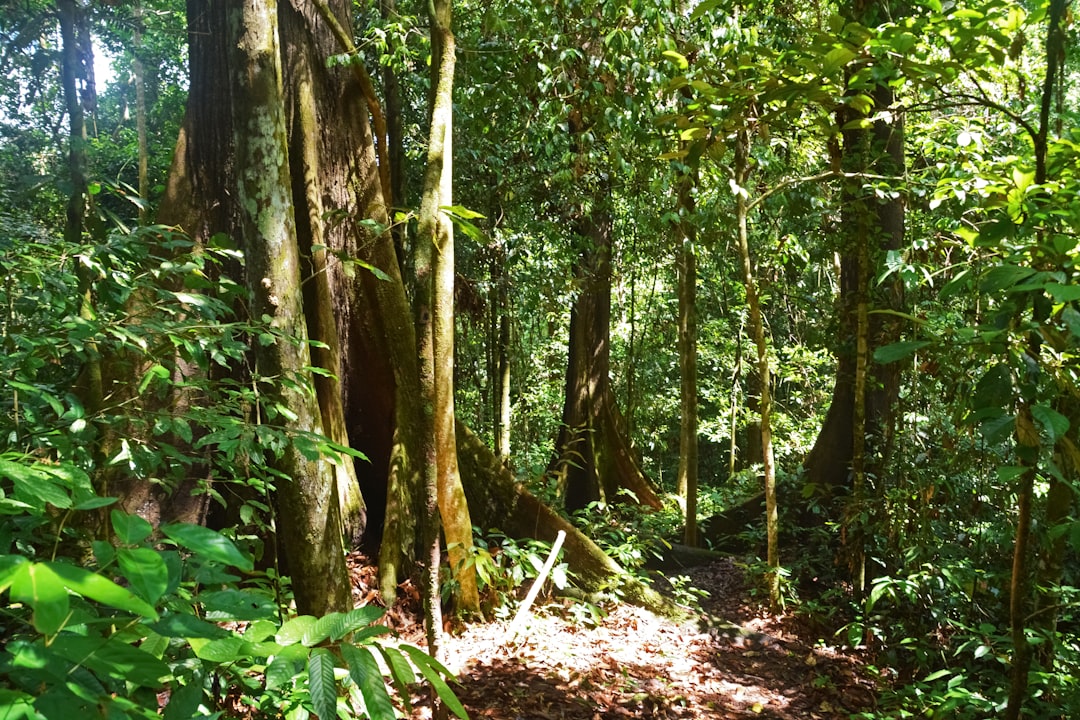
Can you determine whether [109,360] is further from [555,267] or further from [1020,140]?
[1020,140]

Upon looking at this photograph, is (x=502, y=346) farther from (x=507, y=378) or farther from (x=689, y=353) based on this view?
(x=689, y=353)

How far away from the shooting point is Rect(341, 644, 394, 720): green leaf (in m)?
1.12

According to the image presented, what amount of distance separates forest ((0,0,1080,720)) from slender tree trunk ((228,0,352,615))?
0.01 m

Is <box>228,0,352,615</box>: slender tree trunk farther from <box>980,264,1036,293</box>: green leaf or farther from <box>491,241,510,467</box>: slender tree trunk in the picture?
<box>491,241,510,467</box>: slender tree trunk

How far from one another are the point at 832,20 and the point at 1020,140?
16.0 feet

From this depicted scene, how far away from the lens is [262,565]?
4.62m

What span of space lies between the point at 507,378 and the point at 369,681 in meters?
8.70

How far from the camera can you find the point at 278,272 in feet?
9.60

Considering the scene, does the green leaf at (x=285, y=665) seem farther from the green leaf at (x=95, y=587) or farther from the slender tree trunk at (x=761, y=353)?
the slender tree trunk at (x=761, y=353)

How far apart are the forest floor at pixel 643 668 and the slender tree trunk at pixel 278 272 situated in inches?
56.4

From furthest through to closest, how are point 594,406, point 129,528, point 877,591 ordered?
1. point 594,406
2. point 877,591
3. point 129,528

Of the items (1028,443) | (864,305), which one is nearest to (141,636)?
(1028,443)

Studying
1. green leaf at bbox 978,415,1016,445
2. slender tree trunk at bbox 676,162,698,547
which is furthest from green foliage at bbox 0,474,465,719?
slender tree trunk at bbox 676,162,698,547

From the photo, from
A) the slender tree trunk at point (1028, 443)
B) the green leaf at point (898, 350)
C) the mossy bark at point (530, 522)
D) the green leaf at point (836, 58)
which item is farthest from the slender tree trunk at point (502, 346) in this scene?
the green leaf at point (898, 350)
